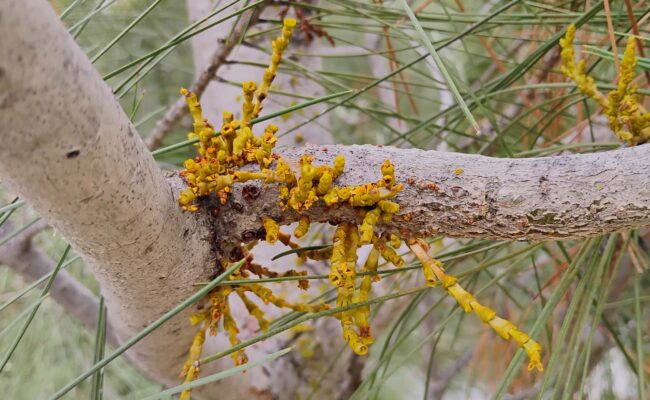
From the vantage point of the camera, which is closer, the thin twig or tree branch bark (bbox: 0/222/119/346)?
the thin twig

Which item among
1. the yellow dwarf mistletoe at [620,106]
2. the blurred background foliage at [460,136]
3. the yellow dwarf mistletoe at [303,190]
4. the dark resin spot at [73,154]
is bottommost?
the blurred background foliage at [460,136]

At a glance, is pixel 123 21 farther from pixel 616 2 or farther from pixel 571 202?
pixel 571 202

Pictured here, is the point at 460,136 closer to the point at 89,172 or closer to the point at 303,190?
the point at 303,190

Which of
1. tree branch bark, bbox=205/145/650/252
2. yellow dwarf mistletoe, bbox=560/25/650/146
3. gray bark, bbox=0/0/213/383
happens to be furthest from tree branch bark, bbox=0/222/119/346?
yellow dwarf mistletoe, bbox=560/25/650/146

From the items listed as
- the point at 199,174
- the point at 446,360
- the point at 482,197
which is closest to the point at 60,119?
the point at 199,174

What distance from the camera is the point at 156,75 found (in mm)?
1647

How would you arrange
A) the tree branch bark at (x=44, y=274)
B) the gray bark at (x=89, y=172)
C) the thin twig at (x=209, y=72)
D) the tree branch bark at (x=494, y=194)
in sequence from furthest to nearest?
1. the tree branch bark at (x=44, y=274)
2. the thin twig at (x=209, y=72)
3. the tree branch bark at (x=494, y=194)
4. the gray bark at (x=89, y=172)

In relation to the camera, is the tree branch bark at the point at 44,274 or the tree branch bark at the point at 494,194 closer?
the tree branch bark at the point at 494,194

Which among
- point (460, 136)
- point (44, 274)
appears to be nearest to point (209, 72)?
point (44, 274)

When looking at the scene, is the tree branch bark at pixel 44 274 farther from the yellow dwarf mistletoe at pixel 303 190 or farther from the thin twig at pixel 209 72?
the yellow dwarf mistletoe at pixel 303 190

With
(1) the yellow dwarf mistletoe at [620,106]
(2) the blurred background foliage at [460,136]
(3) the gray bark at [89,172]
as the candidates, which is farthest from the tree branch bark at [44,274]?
(1) the yellow dwarf mistletoe at [620,106]

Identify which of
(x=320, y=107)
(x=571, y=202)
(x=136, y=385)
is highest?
(x=571, y=202)

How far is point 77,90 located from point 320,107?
0.73 m

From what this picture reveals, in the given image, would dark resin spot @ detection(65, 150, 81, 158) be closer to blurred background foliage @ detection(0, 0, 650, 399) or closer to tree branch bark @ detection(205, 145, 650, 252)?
tree branch bark @ detection(205, 145, 650, 252)
